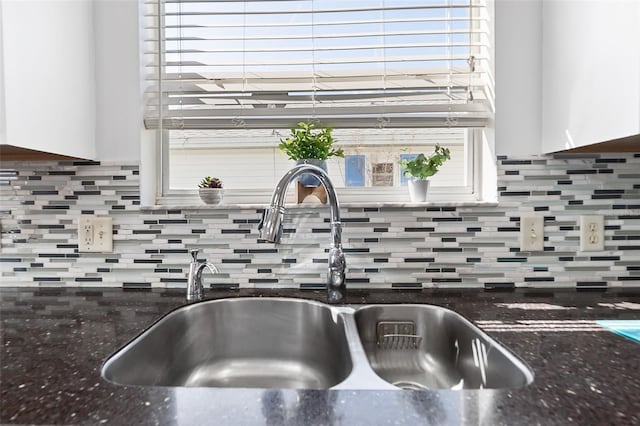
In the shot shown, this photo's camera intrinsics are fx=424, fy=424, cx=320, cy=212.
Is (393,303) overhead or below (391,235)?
below

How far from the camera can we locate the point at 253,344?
1.15 m

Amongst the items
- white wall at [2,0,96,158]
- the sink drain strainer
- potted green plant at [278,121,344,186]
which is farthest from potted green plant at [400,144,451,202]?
white wall at [2,0,96,158]

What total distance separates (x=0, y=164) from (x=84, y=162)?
25cm

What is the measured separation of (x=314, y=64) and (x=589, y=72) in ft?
2.53

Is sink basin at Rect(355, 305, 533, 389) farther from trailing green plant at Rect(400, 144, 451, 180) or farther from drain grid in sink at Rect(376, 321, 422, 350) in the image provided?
trailing green plant at Rect(400, 144, 451, 180)

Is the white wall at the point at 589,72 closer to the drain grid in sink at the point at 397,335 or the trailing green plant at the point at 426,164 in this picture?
the trailing green plant at the point at 426,164

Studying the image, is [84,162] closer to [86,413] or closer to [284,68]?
[284,68]

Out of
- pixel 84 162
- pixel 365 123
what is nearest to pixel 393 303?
pixel 365 123

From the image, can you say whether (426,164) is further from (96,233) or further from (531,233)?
(96,233)

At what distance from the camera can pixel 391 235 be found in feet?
4.25

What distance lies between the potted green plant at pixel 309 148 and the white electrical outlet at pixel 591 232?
0.77 m

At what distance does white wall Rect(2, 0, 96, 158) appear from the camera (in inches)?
36.6

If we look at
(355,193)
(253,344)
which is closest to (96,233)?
(253,344)

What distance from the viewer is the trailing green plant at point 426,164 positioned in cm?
133
